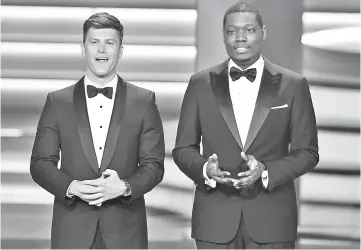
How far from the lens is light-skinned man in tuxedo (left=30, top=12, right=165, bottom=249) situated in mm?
3912

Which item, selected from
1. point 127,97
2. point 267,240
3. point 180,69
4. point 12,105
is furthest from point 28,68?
point 267,240

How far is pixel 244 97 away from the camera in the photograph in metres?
4.02

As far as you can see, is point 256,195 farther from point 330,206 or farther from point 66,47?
point 66,47

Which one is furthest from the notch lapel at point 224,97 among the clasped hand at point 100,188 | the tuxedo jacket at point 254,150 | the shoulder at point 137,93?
the clasped hand at point 100,188

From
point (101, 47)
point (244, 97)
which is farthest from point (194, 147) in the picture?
point (101, 47)

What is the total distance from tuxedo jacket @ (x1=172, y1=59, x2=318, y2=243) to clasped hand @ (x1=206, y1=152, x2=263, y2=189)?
0.33ft

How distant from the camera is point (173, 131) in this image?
209 inches

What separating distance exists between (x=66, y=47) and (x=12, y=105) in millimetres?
552

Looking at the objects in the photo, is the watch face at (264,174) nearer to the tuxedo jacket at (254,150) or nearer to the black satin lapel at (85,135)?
the tuxedo jacket at (254,150)

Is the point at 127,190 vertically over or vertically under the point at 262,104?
under

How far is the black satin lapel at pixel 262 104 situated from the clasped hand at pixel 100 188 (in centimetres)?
68

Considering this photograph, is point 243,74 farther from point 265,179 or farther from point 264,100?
point 265,179

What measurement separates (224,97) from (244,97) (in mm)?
111

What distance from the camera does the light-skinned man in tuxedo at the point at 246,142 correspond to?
12.8 feet
